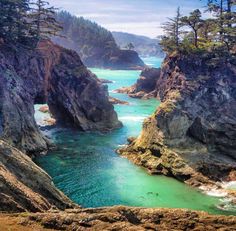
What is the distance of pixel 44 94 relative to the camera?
313 ft

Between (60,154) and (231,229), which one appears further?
(60,154)

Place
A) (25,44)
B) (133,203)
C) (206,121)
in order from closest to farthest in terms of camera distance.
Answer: (133,203)
(206,121)
(25,44)

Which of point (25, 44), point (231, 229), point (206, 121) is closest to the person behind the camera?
point (231, 229)

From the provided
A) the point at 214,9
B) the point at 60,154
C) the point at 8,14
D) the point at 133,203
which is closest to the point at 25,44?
Result: the point at 8,14

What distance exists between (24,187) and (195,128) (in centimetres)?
4960

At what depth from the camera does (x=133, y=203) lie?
5497cm

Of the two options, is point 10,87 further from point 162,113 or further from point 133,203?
point 133,203

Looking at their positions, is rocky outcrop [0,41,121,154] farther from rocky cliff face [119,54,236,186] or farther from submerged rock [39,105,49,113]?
rocky cliff face [119,54,236,186]

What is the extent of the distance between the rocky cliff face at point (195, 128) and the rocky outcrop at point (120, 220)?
40276 millimetres

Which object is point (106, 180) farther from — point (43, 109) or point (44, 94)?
point (43, 109)

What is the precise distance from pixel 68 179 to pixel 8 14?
125ft

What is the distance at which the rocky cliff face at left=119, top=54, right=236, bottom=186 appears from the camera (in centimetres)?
6862

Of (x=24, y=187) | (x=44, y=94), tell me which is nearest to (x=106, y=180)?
(x=24, y=187)

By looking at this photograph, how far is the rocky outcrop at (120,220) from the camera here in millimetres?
23266
